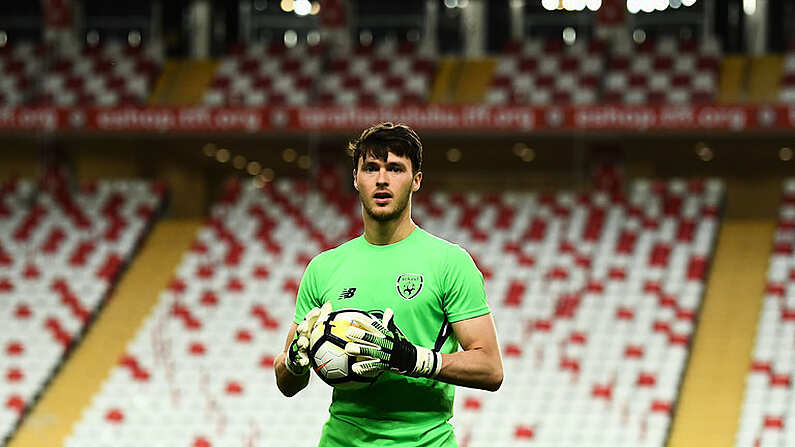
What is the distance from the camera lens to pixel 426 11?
20734 millimetres

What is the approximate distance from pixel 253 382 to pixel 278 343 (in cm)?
102

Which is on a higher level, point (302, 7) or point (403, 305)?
point (302, 7)

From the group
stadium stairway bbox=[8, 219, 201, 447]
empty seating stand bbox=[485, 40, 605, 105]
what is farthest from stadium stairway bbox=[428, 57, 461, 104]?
stadium stairway bbox=[8, 219, 201, 447]

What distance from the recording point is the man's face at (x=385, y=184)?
333 centimetres

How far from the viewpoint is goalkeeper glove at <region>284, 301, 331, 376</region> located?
3176 millimetres

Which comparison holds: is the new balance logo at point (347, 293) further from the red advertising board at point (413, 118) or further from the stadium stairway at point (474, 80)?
the stadium stairway at point (474, 80)

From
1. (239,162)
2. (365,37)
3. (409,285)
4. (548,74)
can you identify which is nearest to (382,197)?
(409,285)

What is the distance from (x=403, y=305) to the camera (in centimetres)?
332

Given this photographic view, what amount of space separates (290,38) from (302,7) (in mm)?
551

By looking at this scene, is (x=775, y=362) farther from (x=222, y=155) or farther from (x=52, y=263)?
(x=52, y=263)

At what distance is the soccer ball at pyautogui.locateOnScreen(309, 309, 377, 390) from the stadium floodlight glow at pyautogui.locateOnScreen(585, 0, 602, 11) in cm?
1715

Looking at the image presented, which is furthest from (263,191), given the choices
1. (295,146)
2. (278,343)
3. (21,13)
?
(21,13)

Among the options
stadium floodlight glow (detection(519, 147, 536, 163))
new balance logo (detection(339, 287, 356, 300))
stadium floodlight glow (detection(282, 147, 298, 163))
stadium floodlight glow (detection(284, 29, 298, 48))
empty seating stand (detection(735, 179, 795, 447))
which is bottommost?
new balance logo (detection(339, 287, 356, 300))

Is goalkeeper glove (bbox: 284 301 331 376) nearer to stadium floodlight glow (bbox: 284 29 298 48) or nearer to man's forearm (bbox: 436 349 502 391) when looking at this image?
man's forearm (bbox: 436 349 502 391)
